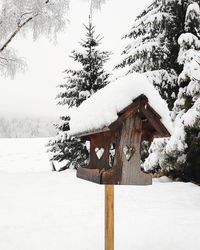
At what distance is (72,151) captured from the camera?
13.8 m

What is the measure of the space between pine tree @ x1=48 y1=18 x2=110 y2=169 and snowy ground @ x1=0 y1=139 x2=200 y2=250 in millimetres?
2910

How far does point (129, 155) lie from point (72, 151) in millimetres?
10657

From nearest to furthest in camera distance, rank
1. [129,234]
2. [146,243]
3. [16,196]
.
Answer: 1. [146,243]
2. [129,234]
3. [16,196]

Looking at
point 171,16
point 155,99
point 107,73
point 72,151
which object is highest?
point 171,16

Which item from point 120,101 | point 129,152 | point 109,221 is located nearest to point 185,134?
point 109,221

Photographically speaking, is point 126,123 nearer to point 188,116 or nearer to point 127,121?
point 127,121

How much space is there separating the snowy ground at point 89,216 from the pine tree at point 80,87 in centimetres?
291

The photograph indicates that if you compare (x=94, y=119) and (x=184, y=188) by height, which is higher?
(x=94, y=119)

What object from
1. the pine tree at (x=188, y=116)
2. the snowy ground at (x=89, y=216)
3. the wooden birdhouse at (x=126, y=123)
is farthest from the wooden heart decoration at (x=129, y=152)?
the pine tree at (x=188, y=116)

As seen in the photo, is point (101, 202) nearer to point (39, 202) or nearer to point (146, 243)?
point (39, 202)

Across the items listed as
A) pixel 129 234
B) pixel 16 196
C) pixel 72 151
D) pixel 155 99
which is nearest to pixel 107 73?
pixel 72 151

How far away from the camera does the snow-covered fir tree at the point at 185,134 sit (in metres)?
8.91

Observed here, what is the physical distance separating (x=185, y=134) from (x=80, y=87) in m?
6.14

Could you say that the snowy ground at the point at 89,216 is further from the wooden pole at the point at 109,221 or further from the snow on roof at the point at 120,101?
the snow on roof at the point at 120,101
